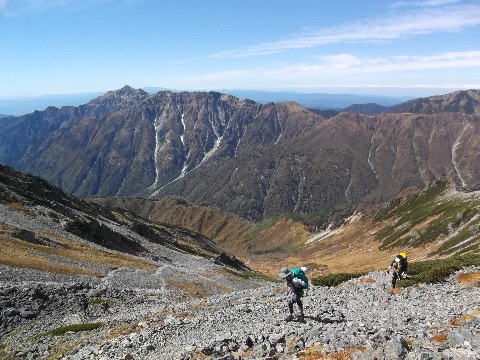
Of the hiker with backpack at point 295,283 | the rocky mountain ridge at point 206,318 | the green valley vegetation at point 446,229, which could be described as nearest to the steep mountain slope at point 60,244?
the rocky mountain ridge at point 206,318

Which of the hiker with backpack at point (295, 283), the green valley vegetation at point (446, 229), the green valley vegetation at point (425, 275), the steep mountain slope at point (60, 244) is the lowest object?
the green valley vegetation at point (446, 229)

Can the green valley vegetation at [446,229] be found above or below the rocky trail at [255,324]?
below

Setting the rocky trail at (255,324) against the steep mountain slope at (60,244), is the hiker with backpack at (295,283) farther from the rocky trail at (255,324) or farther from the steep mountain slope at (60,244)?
the steep mountain slope at (60,244)

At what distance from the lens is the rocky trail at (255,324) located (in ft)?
54.4

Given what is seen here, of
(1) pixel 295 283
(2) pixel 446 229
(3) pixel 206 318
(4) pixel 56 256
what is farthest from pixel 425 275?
(2) pixel 446 229

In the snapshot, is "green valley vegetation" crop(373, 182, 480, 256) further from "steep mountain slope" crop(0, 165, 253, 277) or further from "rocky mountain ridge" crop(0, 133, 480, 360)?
"rocky mountain ridge" crop(0, 133, 480, 360)

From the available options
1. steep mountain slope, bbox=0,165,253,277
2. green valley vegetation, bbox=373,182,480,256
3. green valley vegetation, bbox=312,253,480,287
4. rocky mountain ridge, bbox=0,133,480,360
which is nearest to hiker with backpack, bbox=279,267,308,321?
rocky mountain ridge, bbox=0,133,480,360

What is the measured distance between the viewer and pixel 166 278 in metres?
63.2

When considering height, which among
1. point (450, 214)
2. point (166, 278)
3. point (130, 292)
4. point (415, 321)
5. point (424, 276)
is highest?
point (415, 321)

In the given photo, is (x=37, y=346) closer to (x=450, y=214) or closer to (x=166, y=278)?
(x=166, y=278)

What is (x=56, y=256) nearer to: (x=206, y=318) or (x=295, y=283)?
(x=206, y=318)

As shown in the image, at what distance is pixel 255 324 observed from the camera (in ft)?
79.3

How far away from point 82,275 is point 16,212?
34504 millimetres

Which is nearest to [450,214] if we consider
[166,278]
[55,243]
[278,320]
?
[166,278]
